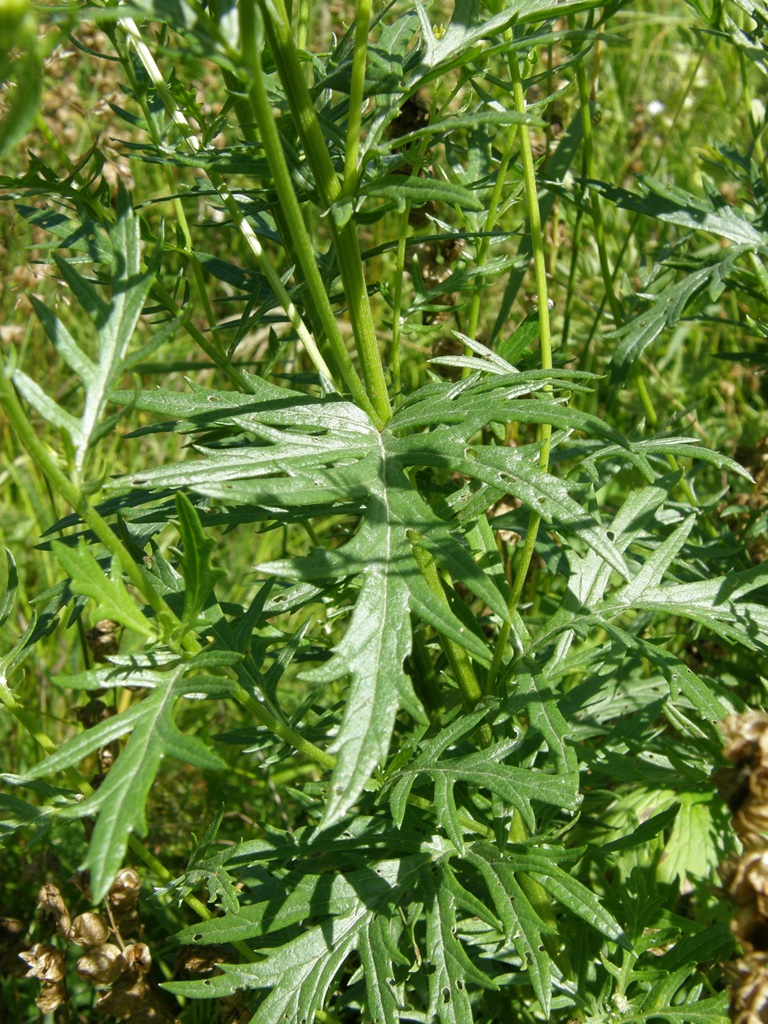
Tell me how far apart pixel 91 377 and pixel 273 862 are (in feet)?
2.98

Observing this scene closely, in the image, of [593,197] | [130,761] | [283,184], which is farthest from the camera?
[593,197]

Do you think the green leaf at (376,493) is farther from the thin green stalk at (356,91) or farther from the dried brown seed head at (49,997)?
the dried brown seed head at (49,997)

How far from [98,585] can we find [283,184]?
52 cm

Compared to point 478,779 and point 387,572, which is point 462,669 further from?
point 387,572

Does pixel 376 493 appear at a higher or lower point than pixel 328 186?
lower

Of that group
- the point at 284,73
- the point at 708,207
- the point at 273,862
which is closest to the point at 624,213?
the point at 708,207

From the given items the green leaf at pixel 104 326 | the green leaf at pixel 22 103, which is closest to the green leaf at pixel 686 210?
the green leaf at pixel 104 326

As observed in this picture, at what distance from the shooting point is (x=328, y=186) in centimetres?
129

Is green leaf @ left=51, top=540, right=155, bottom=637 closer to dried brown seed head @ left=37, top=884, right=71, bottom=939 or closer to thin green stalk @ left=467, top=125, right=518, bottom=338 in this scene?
thin green stalk @ left=467, top=125, right=518, bottom=338

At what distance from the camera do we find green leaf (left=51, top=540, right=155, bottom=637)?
1037 millimetres

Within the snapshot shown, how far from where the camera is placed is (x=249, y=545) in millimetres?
3168

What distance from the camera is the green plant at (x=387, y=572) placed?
1.09 meters

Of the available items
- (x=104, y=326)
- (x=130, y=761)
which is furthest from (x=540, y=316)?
(x=130, y=761)

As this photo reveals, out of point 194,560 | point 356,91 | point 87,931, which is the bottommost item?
point 87,931
